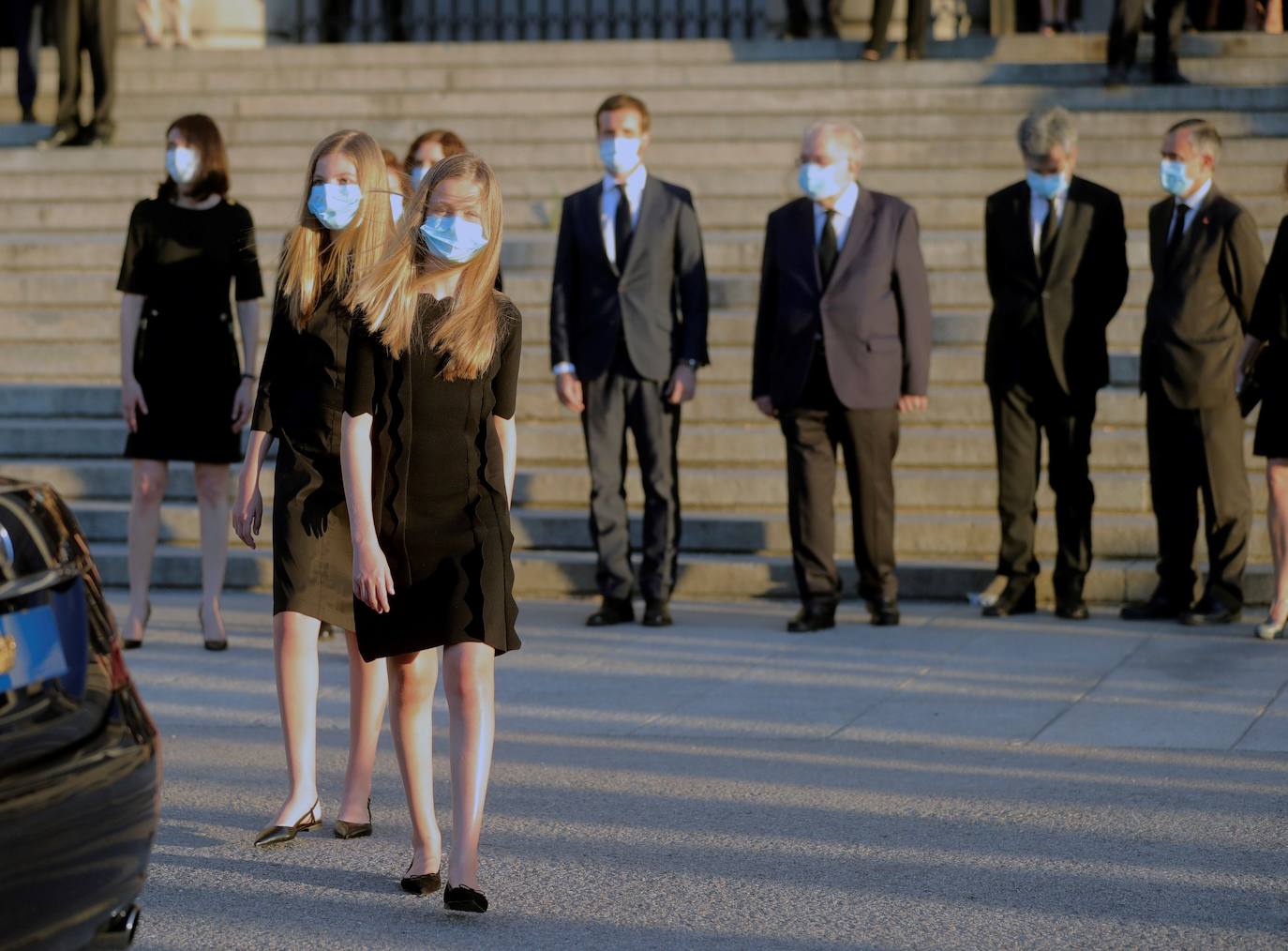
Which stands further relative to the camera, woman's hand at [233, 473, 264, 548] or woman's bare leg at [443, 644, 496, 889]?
woman's hand at [233, 473, 264, 548]

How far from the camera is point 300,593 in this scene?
5.49m

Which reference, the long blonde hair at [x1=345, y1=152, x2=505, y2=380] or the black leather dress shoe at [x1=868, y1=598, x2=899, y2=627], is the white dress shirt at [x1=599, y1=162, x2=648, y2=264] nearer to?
the black leather dress shoe at [x1=868, y1=598, x2=899, y2=627]

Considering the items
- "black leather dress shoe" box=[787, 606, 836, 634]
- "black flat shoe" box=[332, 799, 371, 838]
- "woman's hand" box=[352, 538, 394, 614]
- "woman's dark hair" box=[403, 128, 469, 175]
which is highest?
"woman's dark hair" box=[403, 128, 469, 175]

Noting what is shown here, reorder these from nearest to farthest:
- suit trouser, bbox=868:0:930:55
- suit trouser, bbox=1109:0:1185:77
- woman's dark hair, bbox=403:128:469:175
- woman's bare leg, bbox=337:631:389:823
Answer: woman's bare leg, bbox=337:631:389:823 < woman's dark hair, bbox=403:128:469:175 < suit trouser, bbox=1109:0:1185:77 < suit trouser, bbox=868:0:930:55

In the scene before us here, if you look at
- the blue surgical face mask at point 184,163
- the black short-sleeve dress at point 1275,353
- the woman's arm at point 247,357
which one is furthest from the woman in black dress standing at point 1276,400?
the blue surgical face mask at point 184,163

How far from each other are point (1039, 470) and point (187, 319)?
3818 mm

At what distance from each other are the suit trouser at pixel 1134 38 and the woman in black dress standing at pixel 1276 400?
5.65 m

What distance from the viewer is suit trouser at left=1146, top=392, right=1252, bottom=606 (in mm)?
8945

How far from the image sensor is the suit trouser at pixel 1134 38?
13.9m

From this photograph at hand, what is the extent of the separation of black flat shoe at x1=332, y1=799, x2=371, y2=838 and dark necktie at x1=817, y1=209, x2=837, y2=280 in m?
4.23

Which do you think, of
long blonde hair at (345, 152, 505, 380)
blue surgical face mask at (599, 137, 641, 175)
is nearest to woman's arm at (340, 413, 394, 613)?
long blonde hair at (345, 152, 505, 380)

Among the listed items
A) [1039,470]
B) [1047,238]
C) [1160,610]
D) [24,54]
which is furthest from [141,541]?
[24,54]

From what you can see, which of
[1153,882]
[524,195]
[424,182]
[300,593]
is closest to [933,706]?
[1153,882]

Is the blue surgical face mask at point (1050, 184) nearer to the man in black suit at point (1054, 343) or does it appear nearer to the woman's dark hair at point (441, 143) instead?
the man in black suit at point (1054, 343)
